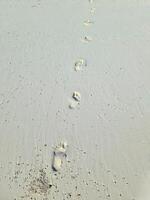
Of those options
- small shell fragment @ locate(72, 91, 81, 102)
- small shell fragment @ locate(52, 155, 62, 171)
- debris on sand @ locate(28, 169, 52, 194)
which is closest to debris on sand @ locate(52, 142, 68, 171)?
small shell fragment @ locate(52, 155, 62, 171)

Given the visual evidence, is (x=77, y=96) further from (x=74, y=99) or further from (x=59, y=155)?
(x=59, y=155)

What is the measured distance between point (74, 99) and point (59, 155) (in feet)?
2.34

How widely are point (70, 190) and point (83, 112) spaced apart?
0.89 metres

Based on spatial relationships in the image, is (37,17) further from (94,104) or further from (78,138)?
(78,138)

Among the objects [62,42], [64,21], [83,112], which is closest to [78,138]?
[83,112]

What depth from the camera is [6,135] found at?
3900 mm

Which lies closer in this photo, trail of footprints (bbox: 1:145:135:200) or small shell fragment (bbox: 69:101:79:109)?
trail of footprints (bbox: 1:145:135:200)

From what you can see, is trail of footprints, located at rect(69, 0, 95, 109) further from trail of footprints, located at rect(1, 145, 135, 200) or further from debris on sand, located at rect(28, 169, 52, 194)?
debris on sand, located at rect(28, 169, 52, 194)

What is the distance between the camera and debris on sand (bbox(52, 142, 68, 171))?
3.61 metres

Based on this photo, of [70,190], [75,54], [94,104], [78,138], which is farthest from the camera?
[75,54]

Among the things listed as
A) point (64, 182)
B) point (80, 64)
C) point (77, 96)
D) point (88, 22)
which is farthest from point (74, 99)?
point (88, 22)

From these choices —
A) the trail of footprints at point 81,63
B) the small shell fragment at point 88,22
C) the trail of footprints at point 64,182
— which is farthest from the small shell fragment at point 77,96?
the small shell fragment at point 88,22

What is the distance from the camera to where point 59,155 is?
12.1 feet

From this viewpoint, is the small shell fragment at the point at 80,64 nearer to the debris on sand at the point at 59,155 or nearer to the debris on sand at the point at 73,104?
the debris on sand at the point at 73,104
